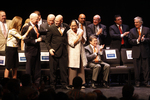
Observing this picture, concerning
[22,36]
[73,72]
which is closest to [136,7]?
[73,72]

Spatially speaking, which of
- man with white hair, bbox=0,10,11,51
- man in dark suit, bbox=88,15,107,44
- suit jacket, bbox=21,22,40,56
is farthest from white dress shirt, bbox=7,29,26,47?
man in dark suit, bbox=88,15,107,44

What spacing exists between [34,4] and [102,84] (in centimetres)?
329

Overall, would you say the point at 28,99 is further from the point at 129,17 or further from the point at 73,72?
the point at 129,17

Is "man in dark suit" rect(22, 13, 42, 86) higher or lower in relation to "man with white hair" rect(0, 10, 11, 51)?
lower

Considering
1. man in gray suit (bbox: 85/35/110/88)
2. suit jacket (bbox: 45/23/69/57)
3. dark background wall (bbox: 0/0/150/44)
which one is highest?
dark background wall (bbox: 0/0/150/44)

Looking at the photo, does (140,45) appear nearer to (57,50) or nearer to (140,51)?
(140,51)

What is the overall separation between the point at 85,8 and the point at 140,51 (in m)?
2.76

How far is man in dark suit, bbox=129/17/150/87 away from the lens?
6.34 metres

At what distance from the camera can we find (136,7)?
840 cm

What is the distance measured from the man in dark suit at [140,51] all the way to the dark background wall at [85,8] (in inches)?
77.5

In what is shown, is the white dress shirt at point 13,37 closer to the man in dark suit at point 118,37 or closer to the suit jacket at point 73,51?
the suit jacket at point 73,51

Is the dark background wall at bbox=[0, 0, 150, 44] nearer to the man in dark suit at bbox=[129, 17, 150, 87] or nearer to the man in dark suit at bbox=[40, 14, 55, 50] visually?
the man in dark suit at bbox=[40, 14, 55, 50]

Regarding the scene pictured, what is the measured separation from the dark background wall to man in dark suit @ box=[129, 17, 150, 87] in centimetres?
197

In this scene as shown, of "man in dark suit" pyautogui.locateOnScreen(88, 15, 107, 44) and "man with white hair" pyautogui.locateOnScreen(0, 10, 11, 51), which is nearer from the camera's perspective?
"man with white hair" pyautogui.locateOnScreen(0, 10, 11, 51)
